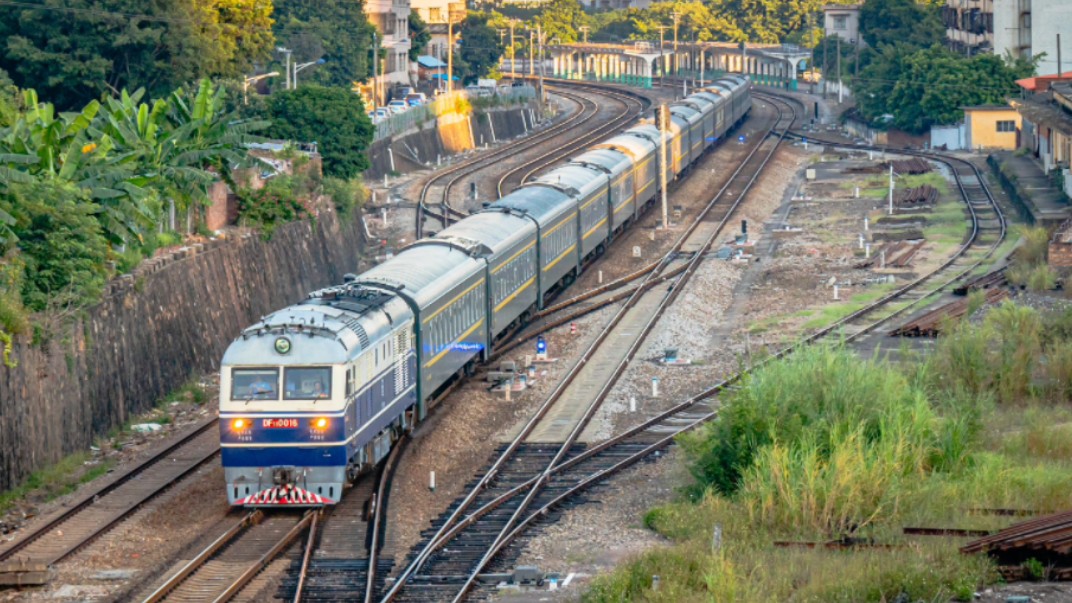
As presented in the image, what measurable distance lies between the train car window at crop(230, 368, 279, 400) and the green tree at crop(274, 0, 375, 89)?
60.9 metres

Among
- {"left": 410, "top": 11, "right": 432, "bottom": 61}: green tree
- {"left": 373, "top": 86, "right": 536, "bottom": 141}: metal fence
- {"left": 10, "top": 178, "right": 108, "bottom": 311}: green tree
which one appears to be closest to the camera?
{"left": 10, "top": 178, "right": 108, "bottom": 311}: green tree

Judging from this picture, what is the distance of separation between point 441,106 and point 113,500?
57117mm

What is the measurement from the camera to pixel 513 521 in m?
22.0

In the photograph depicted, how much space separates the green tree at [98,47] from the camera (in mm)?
50531

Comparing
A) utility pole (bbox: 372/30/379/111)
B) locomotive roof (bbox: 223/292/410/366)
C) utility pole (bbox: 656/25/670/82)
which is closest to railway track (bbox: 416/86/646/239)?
utility pole (bbox: 372/30/379/111)

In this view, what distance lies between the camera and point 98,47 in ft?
169

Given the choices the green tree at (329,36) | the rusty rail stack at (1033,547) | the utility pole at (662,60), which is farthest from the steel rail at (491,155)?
the rusty rail stack at (1033,547)

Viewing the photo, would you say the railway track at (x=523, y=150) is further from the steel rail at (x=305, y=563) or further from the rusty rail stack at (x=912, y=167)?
the steel rail at (x=305, y=563)

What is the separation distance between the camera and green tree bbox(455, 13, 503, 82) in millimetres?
119812

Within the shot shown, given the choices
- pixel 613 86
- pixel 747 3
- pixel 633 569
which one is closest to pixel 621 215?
pixel 633 569

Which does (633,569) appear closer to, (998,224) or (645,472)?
(645,472)

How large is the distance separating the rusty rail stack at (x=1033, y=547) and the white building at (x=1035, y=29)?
67.1 m

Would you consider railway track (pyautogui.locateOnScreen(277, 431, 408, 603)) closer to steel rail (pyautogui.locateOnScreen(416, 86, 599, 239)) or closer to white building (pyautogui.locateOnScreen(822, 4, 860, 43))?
steel rail (pyautogui.locateOnScreen(416, 86, 599, 239))

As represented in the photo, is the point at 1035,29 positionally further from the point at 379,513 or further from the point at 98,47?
the point at 379,513
